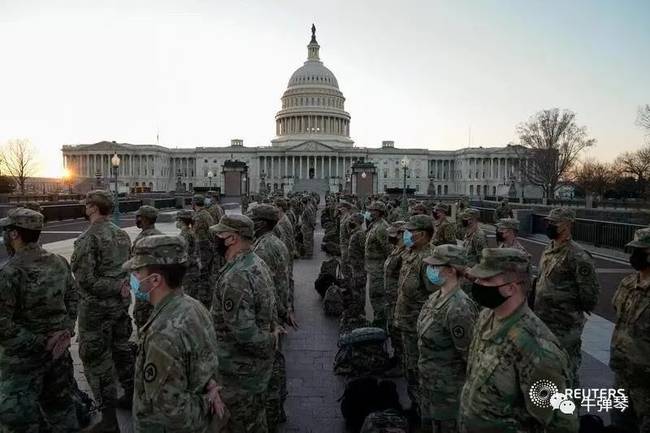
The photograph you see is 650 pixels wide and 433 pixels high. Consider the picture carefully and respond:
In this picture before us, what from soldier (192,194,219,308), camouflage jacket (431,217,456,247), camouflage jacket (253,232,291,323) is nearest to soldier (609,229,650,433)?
camouflage jacket (253,232,291,323)

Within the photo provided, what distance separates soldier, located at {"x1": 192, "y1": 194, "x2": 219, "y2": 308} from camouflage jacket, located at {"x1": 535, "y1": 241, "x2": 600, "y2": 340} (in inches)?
261

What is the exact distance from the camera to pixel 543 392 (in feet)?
9.29

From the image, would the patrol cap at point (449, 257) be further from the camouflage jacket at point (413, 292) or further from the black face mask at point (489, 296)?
the camouflage jacket at point (413, 292)

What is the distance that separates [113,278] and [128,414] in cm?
171

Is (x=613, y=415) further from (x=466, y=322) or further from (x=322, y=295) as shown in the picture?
(x=322, y=295)

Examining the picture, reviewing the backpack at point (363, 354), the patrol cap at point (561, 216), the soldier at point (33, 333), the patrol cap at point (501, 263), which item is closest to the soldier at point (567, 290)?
the patrol cap at point (561, 216)

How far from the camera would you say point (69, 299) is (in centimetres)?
521

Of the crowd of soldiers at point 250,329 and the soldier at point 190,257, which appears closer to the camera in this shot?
the crowd of soldiers at point 250,329

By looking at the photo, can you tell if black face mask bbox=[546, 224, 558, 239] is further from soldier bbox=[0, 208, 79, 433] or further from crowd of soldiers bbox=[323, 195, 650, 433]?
Result: soldier bbox=[0, 208, 79, 433]

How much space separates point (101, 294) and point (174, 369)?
3.41 metres

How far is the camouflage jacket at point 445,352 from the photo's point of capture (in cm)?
422

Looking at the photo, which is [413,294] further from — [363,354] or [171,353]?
[171,353]

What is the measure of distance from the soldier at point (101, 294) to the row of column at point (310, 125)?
126410 mm

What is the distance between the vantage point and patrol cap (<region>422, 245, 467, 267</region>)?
4391 mm
